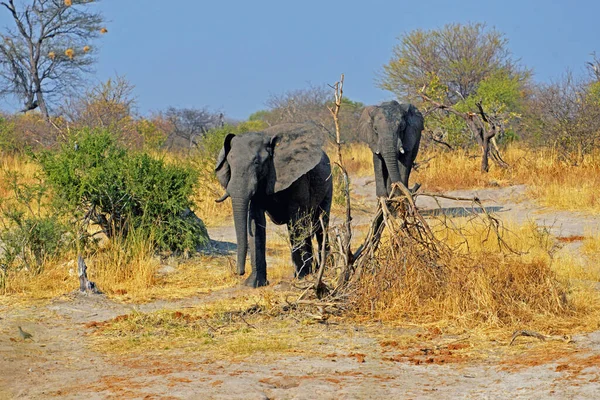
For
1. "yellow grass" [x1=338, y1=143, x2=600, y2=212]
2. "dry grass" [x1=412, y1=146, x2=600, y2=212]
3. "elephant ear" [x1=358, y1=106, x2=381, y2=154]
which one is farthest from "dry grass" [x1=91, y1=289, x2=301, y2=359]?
"dry grass" [x1=412, y1=146, x2=600, y2=212]

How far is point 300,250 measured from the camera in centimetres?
992

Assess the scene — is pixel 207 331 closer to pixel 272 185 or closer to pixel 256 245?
pixel 256 245

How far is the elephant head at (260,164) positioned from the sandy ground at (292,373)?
6.76ft

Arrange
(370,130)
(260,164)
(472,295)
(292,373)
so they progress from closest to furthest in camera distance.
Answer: (292,373) → (472,295) → (260,164) → (370,130)

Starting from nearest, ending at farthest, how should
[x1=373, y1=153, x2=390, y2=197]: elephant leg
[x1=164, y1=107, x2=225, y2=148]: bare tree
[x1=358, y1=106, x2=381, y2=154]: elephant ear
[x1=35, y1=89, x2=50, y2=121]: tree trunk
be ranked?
[x1=358, y1=106, x2=381, y2=154]: elephant ear
[x1=373, y1=153, x2=390, y2=197]: elephant leg
[x1=35, y1=89, x2=50, y2=121]: tree trunk
[x1=164, y1=107, x2=225, y2=148]: bare tree

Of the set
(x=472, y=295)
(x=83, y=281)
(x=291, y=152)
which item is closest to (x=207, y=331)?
(x=472, y=295)

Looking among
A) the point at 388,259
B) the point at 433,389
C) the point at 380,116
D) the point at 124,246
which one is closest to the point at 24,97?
the point at 380,116

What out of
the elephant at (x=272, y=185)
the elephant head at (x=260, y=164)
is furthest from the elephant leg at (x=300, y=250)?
the elephant head at (x=260, y=164)

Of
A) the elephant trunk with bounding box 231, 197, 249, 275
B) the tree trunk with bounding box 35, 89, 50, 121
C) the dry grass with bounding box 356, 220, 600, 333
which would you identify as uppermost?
the tree trunk with bounding box 35, 89, 50, 121

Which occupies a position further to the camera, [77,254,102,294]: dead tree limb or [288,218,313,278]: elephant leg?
[288,218,313,278]: elephant leg

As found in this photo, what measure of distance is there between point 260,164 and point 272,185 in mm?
307

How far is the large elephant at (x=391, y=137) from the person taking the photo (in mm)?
14062

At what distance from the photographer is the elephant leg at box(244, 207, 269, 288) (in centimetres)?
947

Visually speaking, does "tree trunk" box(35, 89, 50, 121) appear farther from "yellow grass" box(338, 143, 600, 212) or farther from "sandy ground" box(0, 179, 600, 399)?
"sandy ground" box(0, 179, 600, 399)
